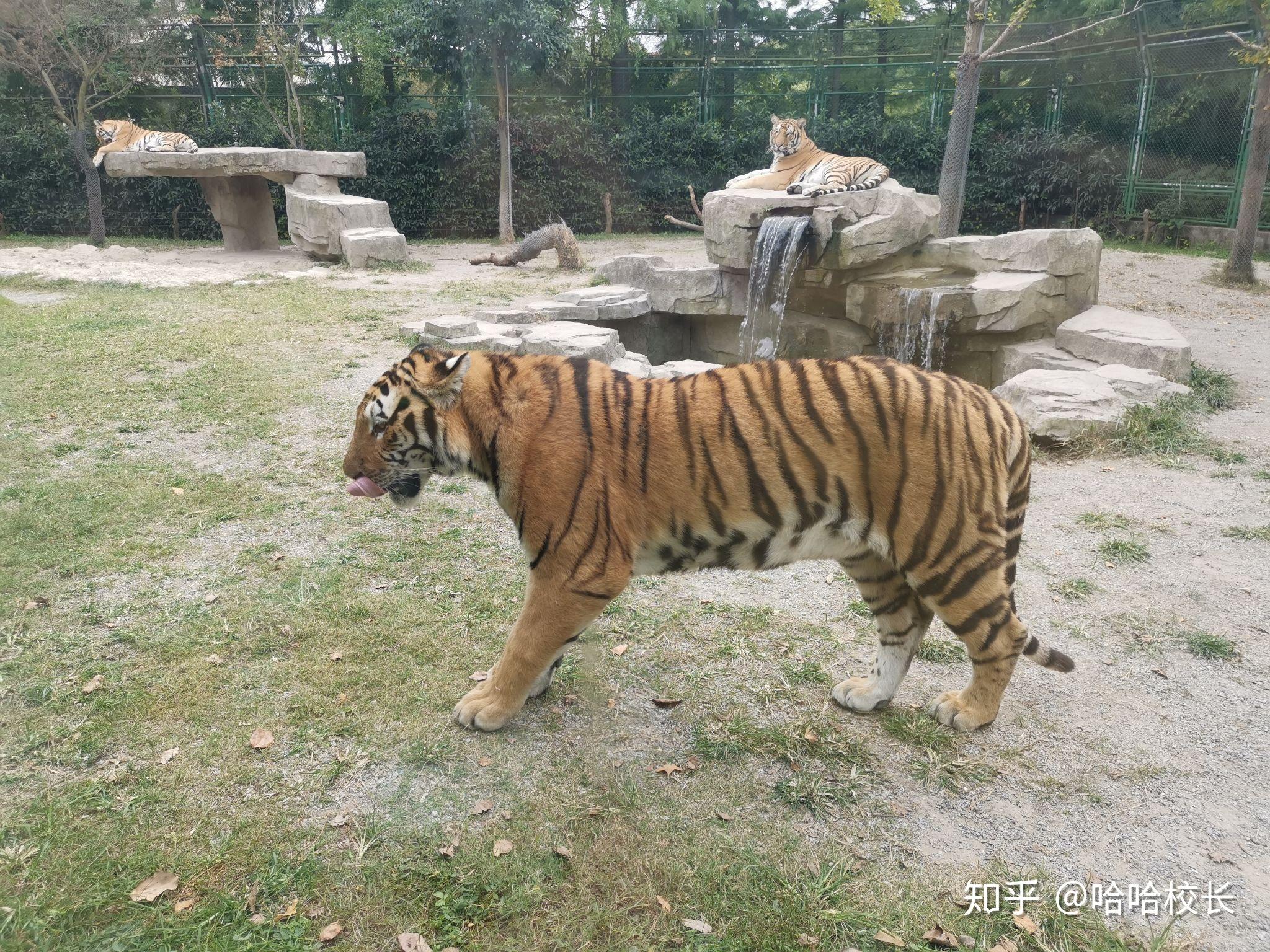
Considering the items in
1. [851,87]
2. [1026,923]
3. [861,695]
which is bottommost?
[1026,923]

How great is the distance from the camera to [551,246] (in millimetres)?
14906

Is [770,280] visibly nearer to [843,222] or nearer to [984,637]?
[843,222]

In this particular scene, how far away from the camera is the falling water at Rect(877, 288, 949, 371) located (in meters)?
9.31

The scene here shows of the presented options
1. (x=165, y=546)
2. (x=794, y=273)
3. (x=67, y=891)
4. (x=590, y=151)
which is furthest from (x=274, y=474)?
(x=590, y=151)

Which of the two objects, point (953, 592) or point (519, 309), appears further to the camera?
point (519, 309)

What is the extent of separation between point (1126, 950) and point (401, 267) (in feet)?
46.3

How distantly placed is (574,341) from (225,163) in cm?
1108

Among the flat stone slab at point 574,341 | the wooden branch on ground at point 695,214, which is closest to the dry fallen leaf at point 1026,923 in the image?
the flat stone slab at point 574,341

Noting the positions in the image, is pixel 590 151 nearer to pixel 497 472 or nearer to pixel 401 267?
pixel 401 267

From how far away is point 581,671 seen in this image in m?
3.74

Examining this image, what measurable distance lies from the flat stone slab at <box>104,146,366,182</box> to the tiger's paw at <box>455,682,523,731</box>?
15.4 metres

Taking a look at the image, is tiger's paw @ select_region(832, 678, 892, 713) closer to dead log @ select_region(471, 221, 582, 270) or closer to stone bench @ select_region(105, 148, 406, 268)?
dead log @ select_region(471, 221, 582, 270)

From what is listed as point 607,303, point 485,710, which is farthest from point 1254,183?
point 485,710

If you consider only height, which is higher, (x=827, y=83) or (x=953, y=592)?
(x=827, y=83)
